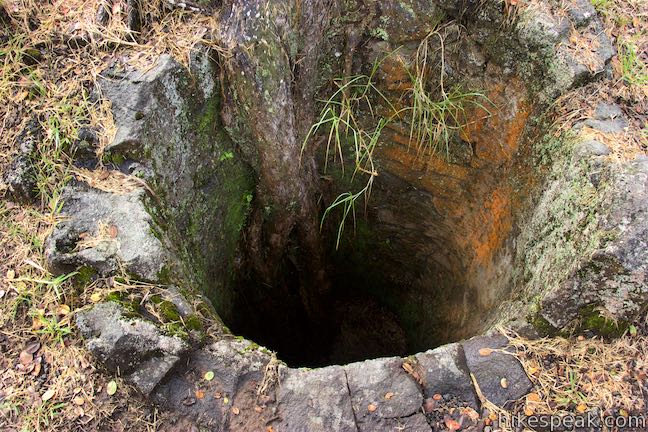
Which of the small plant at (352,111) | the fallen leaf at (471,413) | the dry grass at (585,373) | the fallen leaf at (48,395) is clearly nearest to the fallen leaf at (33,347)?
the fallen leaf at (48,395)

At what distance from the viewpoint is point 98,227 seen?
6.19ft

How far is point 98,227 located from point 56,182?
1.05ft

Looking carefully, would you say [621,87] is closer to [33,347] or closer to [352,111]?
[352,111]

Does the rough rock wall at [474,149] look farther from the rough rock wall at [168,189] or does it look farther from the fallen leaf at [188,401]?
the fallen leaf at [188,401]

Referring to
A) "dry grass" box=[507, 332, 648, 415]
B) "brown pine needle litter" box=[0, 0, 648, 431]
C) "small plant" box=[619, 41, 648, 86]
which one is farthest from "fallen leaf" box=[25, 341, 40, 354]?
"small plant" box=[619, 41, 648, 86]

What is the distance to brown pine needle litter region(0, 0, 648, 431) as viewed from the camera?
1721mm

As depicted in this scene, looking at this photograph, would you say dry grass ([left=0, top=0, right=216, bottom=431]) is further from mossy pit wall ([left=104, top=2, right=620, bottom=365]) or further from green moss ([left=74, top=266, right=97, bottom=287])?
mossy pit wall ([left=104, top=2, right=620, bottom=365])

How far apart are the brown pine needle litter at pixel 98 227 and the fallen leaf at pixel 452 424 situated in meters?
0.17

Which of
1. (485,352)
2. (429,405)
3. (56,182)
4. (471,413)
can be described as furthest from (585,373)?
(56,182)

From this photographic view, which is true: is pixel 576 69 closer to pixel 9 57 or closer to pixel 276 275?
pixel 276 275

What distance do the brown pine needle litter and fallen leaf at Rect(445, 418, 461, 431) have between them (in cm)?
17

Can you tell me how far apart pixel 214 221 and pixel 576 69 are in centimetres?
197

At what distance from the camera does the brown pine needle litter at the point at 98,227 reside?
1.72m

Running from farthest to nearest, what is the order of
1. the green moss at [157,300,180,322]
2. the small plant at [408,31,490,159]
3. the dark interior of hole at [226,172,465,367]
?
the dark interior of hole at [226,172,465,367] < the small plant at [408,31,490,159] < the green moss at [157,300,180,322]
